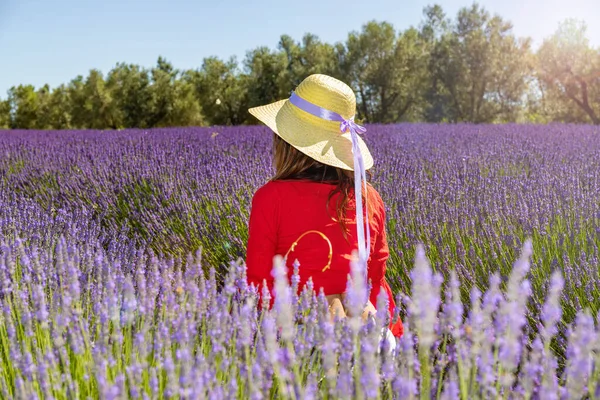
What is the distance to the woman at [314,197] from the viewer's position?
190 centimetres

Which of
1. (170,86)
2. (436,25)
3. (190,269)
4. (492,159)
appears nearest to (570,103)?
(436,25)

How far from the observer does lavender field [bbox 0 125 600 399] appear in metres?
1.02

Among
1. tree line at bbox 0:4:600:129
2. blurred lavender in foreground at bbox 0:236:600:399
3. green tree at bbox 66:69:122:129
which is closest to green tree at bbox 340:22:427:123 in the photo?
tree line at bbox 0:4:600:129

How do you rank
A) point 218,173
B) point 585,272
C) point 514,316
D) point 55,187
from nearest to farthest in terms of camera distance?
point 514,316
point 585,272
point 218,173
point 55,187

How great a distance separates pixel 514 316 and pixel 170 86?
32624 millimetres

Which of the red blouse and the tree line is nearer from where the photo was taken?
the red blouse

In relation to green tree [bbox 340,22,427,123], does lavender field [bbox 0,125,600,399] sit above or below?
below

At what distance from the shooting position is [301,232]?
191 cm

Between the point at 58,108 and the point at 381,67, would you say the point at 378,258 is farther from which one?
the point at 58,108

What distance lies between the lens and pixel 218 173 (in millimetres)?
4035

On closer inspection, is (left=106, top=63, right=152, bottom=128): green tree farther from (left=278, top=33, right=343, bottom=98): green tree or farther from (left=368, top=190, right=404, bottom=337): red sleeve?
(left=368, top=190, right=404, bottom=337): red sleeve

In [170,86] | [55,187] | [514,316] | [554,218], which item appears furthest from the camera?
[170,86]

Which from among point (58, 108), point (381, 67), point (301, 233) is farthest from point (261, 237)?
point (58, 108)

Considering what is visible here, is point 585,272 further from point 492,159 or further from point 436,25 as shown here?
point 436,25
